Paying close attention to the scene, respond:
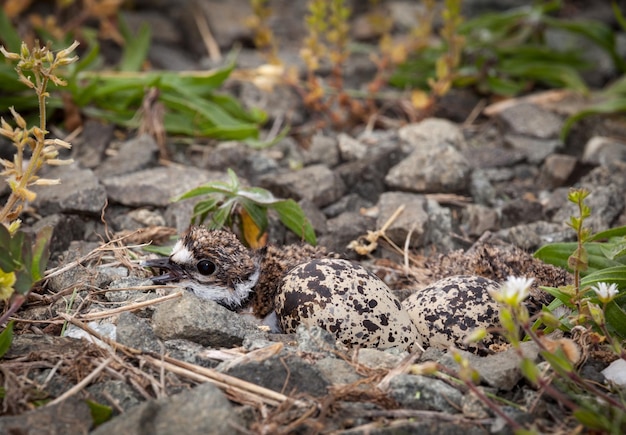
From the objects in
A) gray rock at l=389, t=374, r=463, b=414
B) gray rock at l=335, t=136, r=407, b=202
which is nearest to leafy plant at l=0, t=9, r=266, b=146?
gray rock at l=335, t=136, r=407, b=202

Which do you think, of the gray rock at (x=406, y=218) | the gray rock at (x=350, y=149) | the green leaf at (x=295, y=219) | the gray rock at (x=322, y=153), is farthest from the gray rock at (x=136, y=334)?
the gray rock at (x=350, y=149)

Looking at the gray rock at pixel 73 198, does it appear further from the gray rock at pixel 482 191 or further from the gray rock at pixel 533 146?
the gray rock at pixel 533 146

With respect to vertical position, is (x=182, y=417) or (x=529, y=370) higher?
(x=529, y=370)

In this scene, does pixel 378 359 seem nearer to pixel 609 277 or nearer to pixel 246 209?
pixel 609 277

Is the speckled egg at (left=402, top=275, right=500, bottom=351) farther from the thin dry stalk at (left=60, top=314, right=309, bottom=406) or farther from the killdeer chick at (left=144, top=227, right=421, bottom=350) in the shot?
the thin dry stalk at (left=60, top=314, right=309, bottom=406)

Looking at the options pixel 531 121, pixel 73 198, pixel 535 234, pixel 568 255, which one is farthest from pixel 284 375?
pixel 531 121

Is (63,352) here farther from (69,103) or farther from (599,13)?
(599,13)

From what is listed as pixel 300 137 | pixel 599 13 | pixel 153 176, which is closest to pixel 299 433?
pixel 153 176
